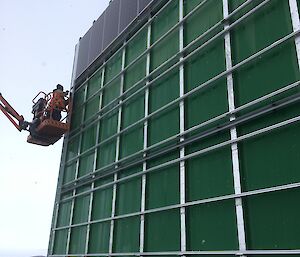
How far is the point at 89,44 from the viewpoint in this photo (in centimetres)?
2009

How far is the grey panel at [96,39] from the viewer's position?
60.9 ft

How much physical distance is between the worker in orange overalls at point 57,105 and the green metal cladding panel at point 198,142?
141 inches

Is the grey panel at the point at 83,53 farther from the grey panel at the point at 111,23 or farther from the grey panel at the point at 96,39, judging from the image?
the grey panel at the point at 111,23

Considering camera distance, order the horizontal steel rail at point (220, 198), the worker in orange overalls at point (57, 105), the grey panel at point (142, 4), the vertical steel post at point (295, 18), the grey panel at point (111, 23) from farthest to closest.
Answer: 1. the worker in orange overalls at point (57, 105)
2. the grey panel at point (111, 23)
3. the grey panel at point (142, 4)
4. the vertical steel post at point (295, 18)
5. the horizontal steel rail at point (220, 198)

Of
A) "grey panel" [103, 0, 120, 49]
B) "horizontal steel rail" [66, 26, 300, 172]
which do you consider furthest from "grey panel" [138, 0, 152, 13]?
"horizontal steel rail" [66, 26, 300, 172]

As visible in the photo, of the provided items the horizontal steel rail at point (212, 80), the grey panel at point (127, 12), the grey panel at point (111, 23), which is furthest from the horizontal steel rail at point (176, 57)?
the grey panel at point (111, 23)

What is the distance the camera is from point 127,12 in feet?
53.2

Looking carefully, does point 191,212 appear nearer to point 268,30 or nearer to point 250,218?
point 250,218

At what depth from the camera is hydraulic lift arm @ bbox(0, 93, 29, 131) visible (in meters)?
19.2

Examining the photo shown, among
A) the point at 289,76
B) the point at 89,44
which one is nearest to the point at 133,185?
the point at 289,76

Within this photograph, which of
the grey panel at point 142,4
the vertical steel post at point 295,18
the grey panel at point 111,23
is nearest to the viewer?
the vertical steel post at point 295,18

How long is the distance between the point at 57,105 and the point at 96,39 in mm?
4375

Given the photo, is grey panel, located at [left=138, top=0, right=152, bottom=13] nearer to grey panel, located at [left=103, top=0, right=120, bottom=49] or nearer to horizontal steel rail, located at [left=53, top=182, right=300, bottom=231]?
grey panel, located at [left=103, top=0, right=120, bottom=49]

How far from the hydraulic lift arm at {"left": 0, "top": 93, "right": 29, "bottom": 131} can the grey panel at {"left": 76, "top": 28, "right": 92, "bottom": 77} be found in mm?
4195
